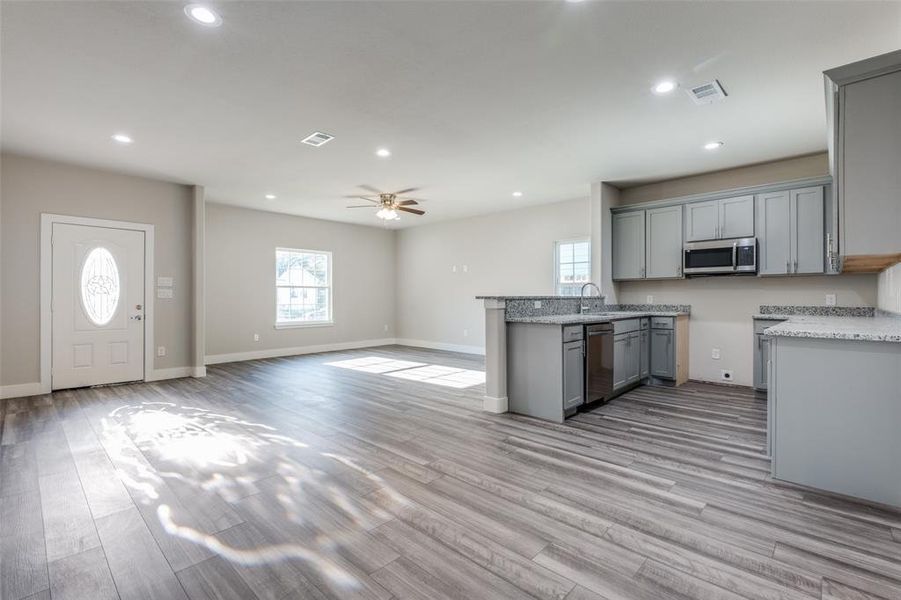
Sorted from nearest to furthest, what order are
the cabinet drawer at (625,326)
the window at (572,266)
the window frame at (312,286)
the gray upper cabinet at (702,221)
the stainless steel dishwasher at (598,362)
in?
the stainless steel dishwasher at (598,362) → the cabinet drawer at (625,326) → the gray upper cabinet at (702,221) → the window at (572,266) → the window frame at (312,286)

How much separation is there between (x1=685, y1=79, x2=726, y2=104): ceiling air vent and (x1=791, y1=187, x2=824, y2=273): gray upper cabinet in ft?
6.72

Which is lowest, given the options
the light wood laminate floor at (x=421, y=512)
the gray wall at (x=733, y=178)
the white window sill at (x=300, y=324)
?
the light wood laminate floor at (x=421, y=512)

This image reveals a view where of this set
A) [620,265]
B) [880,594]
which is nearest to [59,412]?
[880,594]

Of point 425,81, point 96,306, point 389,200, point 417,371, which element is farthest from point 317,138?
point 96,306

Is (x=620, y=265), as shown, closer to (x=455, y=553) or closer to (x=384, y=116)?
(x=384, y=116)

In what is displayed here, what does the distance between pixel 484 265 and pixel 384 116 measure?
4.88 metres

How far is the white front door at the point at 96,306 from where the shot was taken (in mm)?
5125

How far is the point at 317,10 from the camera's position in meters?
2.36

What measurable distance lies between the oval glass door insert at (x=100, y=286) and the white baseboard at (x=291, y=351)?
1.97m

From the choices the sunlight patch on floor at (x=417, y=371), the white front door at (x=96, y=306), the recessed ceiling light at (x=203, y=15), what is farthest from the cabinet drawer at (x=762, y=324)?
the white front door at (x=96, y=306)

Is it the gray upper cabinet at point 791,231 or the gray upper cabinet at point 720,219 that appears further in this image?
the gray upper cabinet at point 720,219

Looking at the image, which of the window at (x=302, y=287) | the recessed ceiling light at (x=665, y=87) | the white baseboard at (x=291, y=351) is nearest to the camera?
the recessed ceiling light at (x=665, y=87)

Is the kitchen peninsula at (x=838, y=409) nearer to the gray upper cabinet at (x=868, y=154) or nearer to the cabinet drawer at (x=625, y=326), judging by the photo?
the gray upper cabinet at (x=868, y=154)

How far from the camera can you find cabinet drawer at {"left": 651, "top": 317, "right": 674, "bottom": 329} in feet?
17.2
